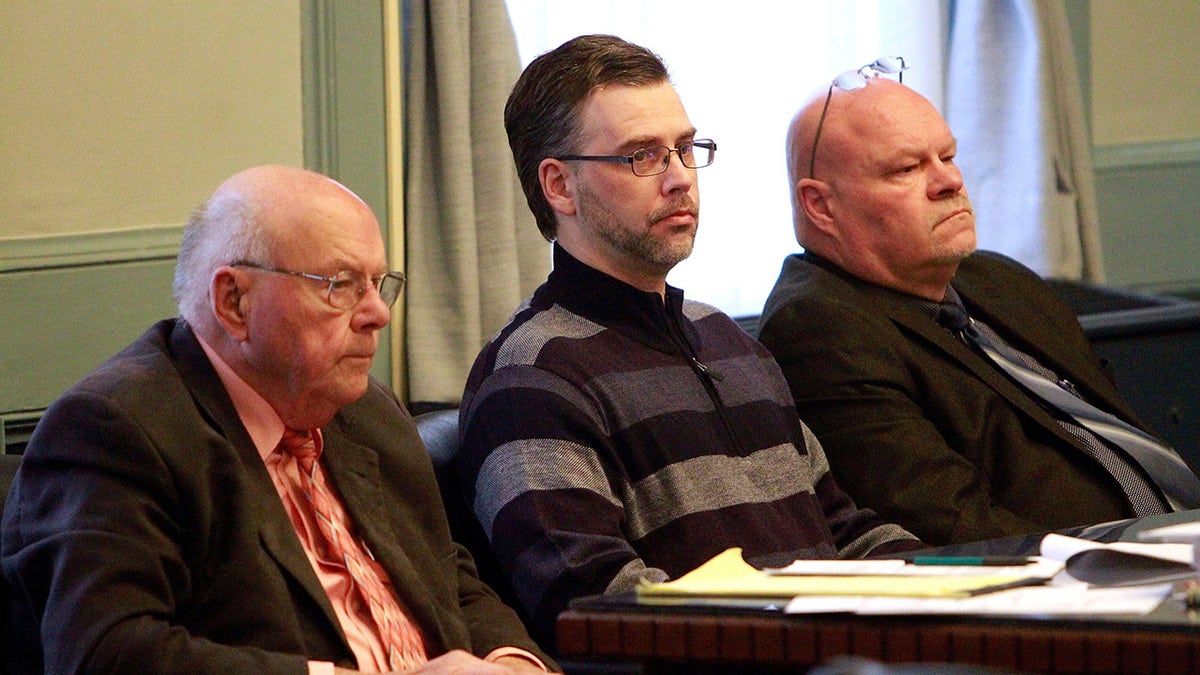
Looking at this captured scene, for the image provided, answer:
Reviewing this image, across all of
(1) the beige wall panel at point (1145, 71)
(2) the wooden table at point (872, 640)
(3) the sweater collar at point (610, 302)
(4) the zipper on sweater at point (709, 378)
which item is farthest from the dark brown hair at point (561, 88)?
(1) the beige wall panel at point (1145, 71)

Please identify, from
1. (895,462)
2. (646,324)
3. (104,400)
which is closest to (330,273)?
(104,400)

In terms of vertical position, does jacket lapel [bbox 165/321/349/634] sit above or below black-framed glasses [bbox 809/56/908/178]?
below

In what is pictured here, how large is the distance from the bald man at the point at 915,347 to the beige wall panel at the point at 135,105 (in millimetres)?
1014

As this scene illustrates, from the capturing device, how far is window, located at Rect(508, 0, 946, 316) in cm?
357

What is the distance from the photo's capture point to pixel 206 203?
5.83 feet

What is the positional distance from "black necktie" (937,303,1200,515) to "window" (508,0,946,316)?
1.11 metres

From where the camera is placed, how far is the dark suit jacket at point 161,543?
4.82 ft

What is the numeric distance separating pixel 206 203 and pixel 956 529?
3.95 feet

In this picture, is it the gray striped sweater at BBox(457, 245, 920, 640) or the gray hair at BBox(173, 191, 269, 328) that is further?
the gray striped sweater at BBox(457, 245, 920, 640)

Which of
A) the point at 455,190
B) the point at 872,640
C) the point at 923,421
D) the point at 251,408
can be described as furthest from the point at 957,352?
the point at 872,640

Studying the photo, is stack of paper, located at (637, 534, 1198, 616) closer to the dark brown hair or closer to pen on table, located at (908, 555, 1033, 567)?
pen on table, located at (908, 555, 1033, 567)

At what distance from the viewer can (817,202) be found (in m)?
2.65

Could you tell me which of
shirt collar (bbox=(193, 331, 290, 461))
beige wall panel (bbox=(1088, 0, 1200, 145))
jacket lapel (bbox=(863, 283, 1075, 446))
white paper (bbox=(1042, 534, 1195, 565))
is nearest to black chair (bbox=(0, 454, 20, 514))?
shirt collar (bbox=(193, 331, 290, 461))

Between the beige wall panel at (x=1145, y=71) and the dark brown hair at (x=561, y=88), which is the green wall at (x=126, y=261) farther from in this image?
the beige wall panel at (x=1145, y=71)
